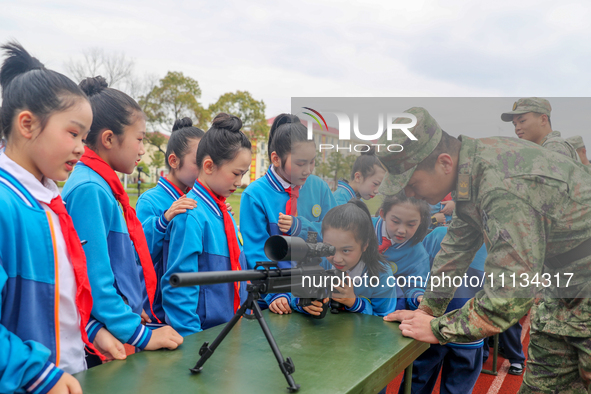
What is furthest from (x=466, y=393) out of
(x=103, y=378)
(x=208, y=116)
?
(x=208, y=116)

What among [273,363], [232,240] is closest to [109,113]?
[232,240]

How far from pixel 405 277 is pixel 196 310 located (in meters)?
1.00

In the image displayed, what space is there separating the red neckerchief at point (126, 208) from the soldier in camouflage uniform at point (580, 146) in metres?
1.84

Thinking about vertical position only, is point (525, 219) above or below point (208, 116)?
below

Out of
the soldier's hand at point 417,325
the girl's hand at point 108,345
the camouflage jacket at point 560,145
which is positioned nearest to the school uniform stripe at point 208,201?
the girl's hand at point 108,345

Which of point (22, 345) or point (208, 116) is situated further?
point (208, 116)

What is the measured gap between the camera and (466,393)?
7.77ft

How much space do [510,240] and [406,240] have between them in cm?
48

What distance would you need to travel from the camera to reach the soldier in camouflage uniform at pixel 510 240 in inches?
63.3

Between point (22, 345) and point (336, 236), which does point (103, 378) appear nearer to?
point (22, 345)

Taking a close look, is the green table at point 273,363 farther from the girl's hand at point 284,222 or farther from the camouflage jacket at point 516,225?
the girl's hand at point 284,222

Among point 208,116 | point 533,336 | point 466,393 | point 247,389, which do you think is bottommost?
point 466,393

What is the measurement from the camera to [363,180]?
1.88 metres

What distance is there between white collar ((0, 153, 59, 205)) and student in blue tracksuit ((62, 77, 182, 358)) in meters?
0.22
